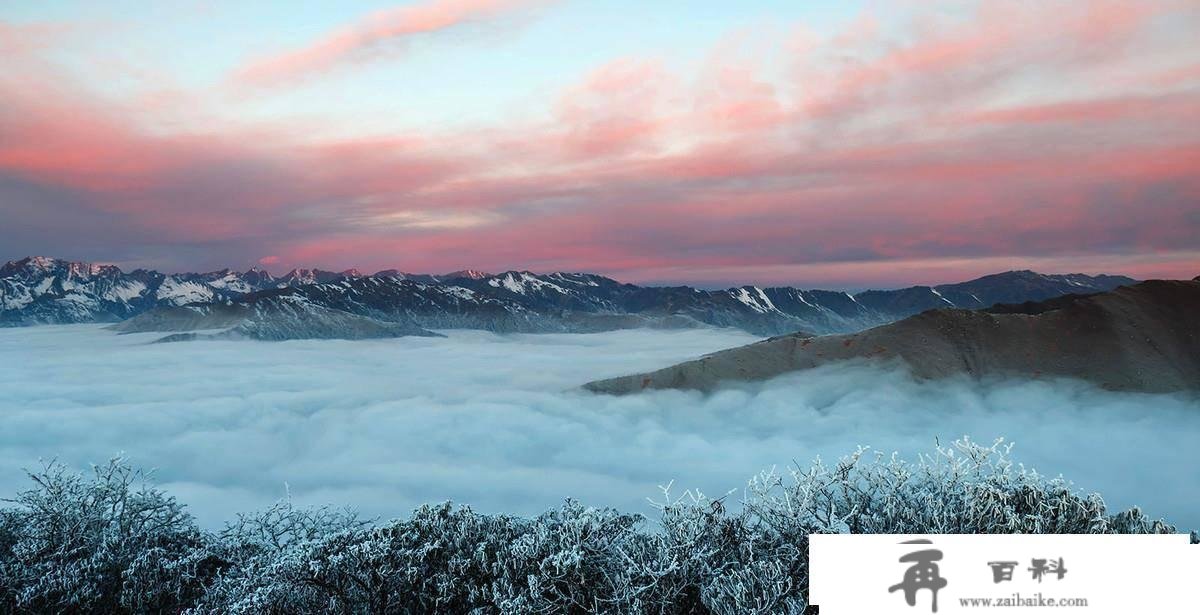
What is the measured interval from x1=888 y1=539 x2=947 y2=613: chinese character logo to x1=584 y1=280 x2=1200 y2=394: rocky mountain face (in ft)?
553

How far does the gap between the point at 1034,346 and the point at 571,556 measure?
176 metres

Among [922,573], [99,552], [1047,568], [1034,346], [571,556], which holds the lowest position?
[1034,346]

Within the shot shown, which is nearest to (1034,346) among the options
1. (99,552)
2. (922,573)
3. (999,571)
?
(999,571)

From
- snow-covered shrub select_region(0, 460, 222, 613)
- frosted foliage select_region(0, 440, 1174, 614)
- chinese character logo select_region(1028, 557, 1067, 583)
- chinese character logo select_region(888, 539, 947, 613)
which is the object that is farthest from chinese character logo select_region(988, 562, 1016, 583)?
snow-covered shrub select_region(0, 460, 222, 613)

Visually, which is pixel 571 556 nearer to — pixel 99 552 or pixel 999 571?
pixel 999 571

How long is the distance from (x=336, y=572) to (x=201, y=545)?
12.1 m

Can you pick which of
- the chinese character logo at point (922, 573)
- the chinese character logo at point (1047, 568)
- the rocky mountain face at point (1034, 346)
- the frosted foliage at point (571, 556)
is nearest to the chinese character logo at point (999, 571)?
the chinese character logo at point (1047, 568)

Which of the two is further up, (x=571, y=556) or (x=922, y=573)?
(x=922, y=573)

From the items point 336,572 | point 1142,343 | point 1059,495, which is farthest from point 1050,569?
point 1142,343

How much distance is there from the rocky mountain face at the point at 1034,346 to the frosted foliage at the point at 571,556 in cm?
14741

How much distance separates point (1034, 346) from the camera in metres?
162

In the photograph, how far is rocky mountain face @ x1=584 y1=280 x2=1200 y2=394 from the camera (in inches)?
6112

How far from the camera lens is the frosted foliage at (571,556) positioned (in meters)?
23.2

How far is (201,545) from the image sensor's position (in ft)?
111
